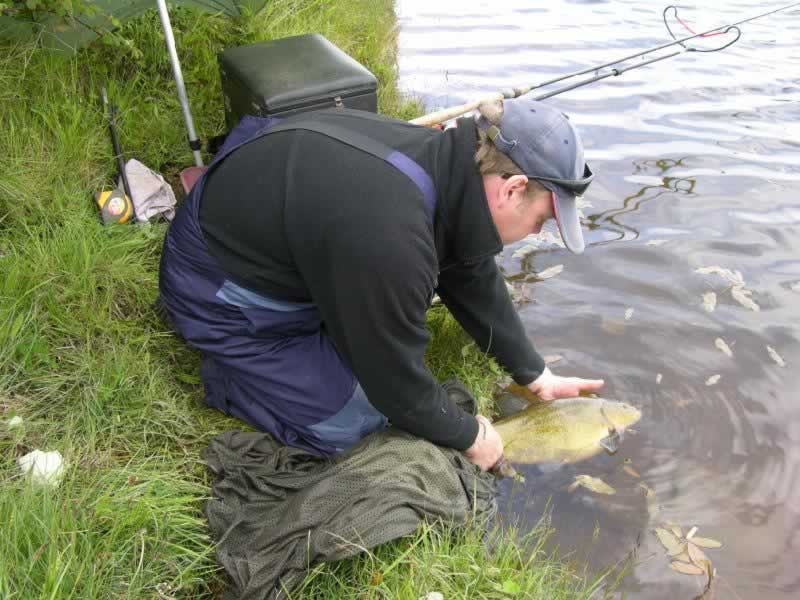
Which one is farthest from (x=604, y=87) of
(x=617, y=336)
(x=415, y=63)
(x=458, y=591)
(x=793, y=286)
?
(x=458, y=591)

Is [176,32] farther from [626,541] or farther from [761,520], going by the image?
[761,520]

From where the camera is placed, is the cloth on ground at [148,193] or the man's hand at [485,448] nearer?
the man's hand at [485,448]

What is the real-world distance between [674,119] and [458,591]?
5.41 metres

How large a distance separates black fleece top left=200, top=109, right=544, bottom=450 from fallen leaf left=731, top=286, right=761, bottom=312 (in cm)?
240

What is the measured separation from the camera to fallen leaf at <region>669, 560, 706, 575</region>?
8.83 ft

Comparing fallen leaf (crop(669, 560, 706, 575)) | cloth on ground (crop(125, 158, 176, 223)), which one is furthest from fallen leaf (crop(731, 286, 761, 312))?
cloth on ground (crop(125, 158, 176, 223))

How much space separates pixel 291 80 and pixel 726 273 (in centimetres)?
283

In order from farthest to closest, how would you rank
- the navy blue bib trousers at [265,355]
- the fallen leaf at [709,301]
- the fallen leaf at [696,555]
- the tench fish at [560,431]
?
the fallen leaf at [709,301], the tench fish at [560,431], the fallen leaf at [696,555], the navy blue bib trousers at [265,355]

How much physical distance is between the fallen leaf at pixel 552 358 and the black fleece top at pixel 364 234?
1249 millimetres

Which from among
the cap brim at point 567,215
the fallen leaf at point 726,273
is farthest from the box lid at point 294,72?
the fallen leaf at point 726,273

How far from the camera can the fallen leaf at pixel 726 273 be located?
4316mm

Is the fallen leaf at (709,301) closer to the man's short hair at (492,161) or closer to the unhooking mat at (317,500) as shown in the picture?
the unhooking mat at (317,500)

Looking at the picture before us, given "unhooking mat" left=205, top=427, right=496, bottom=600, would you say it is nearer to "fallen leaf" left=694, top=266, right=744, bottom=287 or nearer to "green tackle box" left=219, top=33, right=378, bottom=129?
"green tackle box" left=219, top=33, right=378, bottom=129

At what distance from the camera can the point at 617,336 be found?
3875 millimetres
